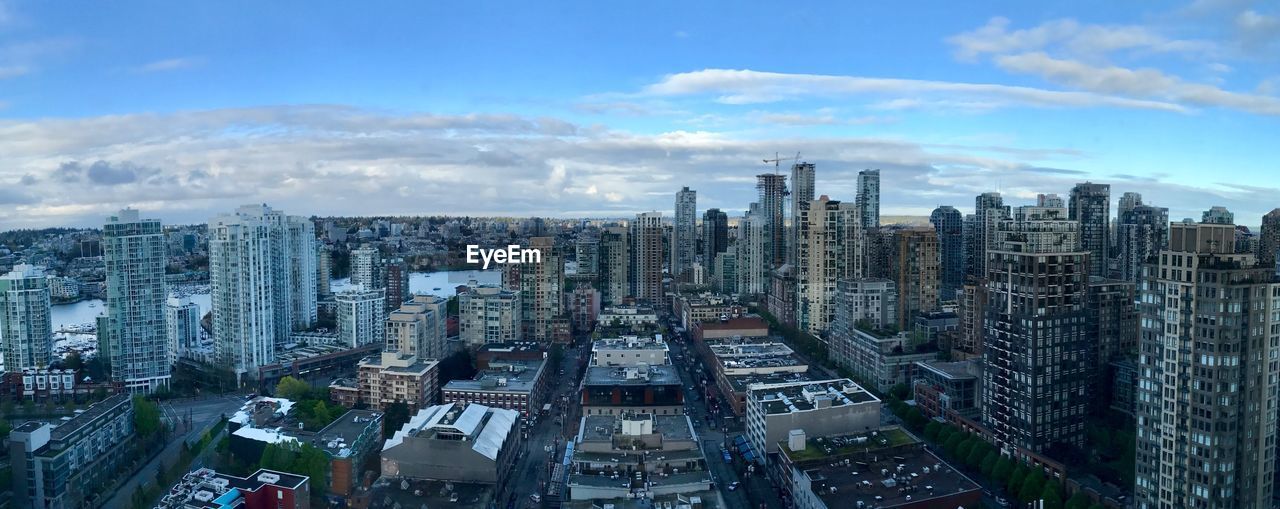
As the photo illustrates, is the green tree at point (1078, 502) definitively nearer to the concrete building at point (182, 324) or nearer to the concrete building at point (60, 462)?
the concrete building at point (60, 462)

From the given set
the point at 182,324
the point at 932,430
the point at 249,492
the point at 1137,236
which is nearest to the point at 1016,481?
the point at 932,430

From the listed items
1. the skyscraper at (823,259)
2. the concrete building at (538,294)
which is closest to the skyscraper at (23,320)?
the concrete building at (538,294)

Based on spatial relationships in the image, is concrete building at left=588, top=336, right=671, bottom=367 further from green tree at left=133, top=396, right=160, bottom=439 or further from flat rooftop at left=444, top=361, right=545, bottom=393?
green tree at left=133, top=396, right=160, bottom=439

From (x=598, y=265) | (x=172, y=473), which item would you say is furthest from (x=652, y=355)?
(x=598, y=265)

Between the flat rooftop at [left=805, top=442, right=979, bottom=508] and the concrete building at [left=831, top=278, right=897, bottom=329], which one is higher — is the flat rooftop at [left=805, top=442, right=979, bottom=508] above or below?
below

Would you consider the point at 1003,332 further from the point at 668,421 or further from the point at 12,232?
the point at 12,232

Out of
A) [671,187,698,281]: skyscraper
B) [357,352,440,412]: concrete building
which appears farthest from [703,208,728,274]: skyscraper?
[357,352,440,412]: concrete building
